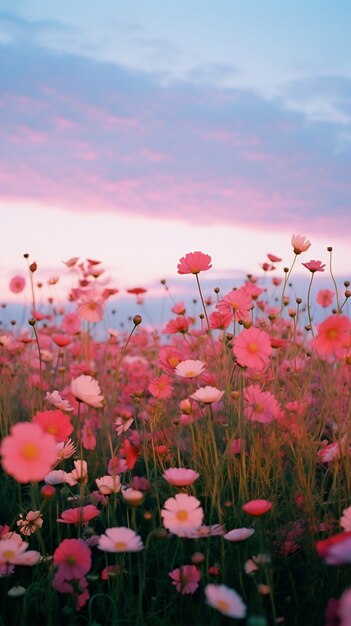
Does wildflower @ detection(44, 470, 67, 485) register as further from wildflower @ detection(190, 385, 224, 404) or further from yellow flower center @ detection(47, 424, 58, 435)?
wildflower @ detection(190, 385, 224, 404)

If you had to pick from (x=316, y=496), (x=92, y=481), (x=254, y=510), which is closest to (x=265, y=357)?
(x=316, y=496)

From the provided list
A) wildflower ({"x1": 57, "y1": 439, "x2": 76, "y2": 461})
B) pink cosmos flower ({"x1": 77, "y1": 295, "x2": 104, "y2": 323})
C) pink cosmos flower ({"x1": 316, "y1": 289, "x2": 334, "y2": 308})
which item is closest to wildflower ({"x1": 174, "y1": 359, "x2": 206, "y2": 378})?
wildflower ({"x1": 57, "y1": 439, "x2": 76, "y2": 461})

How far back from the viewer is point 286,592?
6.04ft

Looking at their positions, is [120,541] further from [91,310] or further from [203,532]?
[91,310]

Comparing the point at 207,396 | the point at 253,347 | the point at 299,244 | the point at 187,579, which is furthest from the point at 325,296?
the point at 187,579

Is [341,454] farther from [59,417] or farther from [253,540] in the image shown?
[59,417]

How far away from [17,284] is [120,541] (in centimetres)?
250

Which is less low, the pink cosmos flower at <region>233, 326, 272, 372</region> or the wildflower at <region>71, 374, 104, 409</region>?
the pink cosmos flower at <region>233, 326, 272, 372</region>

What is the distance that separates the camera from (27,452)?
4.37ft

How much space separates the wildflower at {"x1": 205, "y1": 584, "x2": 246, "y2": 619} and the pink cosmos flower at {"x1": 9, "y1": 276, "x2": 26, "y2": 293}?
8.87ft

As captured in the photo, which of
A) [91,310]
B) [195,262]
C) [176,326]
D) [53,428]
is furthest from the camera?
[91,310]

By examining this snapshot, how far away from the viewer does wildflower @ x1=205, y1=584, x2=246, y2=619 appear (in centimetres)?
133

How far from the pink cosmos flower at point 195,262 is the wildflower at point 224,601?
1.13m

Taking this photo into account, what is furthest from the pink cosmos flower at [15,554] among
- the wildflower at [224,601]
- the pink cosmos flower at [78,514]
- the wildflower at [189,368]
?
the wildflower at [189,368]
